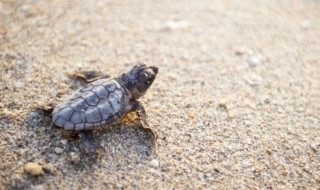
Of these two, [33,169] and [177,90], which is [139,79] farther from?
[33,169]

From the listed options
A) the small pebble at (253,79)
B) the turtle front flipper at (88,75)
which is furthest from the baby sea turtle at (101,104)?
the small pebble at (253,79)

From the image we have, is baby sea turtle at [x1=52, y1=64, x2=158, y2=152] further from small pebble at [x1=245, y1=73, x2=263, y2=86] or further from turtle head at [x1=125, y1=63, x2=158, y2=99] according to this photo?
small pebble at [x1=245, y1=73, x2=263, y2=86]

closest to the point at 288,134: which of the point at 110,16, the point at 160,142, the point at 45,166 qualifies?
the point at 160,142

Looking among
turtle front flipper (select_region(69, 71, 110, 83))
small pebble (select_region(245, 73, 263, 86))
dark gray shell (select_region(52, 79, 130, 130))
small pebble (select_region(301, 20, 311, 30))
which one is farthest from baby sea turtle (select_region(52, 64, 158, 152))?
small pebble (select_region(301, 20, 311, 30))

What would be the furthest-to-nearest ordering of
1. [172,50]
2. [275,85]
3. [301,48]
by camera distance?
[301,48] → [172,50] → [275,85]

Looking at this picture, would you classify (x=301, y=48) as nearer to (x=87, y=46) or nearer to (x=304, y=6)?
(x=304, y=6)

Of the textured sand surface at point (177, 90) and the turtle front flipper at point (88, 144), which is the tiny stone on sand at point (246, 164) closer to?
the textured sand surface at point (177, 90)
